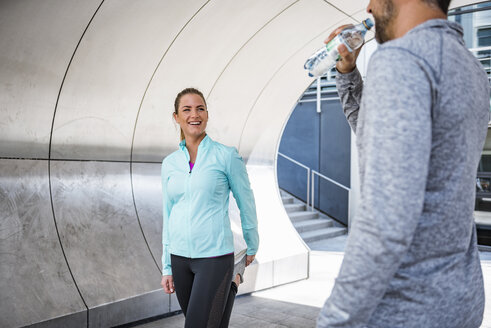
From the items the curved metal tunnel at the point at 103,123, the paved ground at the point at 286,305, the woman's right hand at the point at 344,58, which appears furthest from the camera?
the paved ground at the point at 286,305

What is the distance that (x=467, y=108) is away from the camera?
934 millimetres

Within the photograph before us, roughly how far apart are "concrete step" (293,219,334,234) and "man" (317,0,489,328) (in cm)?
952

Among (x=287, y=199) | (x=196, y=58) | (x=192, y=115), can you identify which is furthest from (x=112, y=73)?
(x=287, y=199)

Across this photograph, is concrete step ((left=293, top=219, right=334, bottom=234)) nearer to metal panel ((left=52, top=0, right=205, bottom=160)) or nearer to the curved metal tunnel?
the curved metal tunnel

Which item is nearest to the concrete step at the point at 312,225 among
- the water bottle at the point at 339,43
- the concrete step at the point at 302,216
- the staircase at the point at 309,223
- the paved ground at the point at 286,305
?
the staircase at the point at 309,223

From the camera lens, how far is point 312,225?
10.9 meters

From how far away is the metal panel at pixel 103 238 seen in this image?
4.01 meters

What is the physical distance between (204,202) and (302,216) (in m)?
9.05

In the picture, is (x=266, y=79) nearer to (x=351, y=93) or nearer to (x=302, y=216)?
(x=351, y=93)

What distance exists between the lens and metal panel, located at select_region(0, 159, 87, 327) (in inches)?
134

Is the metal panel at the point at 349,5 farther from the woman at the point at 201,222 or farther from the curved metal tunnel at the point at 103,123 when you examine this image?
the woman at the point at 201,222

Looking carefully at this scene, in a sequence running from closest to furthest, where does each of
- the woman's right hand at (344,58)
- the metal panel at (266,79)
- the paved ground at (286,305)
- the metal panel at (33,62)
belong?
the woman's right hand at (344,58) < the metal panel at (33,62) < the paved ground at (286,305) < the metal panel at (266,79)

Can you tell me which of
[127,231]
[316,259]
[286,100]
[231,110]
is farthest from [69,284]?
[316,259]

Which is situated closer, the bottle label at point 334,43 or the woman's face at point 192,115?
the bottle label at point 334,43
